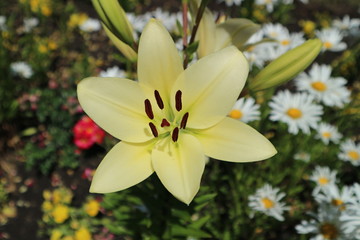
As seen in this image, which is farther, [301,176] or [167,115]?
[301,176]

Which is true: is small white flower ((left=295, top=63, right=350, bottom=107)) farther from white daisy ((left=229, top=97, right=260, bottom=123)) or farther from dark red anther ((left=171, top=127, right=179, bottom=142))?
dark red anther ((left=171, top=127, right=179, bottom=142))

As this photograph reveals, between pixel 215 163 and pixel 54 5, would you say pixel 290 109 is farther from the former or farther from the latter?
pixel 54 5

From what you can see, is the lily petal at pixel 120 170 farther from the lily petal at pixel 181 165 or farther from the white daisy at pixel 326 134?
the white daisy at pixel 326 134

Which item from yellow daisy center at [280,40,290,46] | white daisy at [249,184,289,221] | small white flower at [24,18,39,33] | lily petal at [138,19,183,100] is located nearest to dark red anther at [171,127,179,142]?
lily petal at [138,19,183,100]

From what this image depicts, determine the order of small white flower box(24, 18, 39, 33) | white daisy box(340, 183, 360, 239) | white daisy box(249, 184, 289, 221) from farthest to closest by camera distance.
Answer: small white flower box(24, 18, 39, 33), white daisy box(249, 184, 289, 221), white daisy box(340, 183, 360, 239)

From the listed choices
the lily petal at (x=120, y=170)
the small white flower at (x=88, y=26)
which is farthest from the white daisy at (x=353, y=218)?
the small white flower at (x=88, y=26)

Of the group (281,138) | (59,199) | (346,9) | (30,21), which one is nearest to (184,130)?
(281,138)

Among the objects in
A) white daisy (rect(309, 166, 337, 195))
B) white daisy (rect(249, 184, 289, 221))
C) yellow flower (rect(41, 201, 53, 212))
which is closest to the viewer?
white daisy (rect(249, 184, 289, 221))
